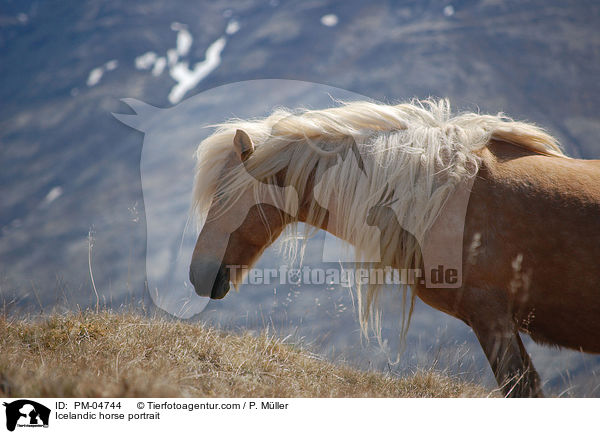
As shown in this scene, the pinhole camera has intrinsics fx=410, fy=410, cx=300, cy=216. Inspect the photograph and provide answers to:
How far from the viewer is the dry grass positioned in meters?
1.73

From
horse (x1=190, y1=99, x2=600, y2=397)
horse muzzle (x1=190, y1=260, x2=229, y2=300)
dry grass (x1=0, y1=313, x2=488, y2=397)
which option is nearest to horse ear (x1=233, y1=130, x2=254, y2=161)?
horse (x1=190, y1=99, x2=600, y2=397)

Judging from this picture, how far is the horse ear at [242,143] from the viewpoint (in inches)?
95.0

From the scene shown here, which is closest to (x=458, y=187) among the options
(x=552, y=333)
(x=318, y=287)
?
(x=552, y=333)

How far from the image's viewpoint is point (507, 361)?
2023 mm

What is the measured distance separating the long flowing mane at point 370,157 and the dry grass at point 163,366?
613 mm

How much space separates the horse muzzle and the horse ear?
0.67m

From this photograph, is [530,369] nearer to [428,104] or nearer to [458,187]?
[458,187]

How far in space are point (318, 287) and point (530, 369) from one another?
1517 mm

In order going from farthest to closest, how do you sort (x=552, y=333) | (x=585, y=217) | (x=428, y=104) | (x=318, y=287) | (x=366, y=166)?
(x=318, y=287), (x=428, y=104), (x=366, y=166), (x=552, y=333), (x=585, y=217)
